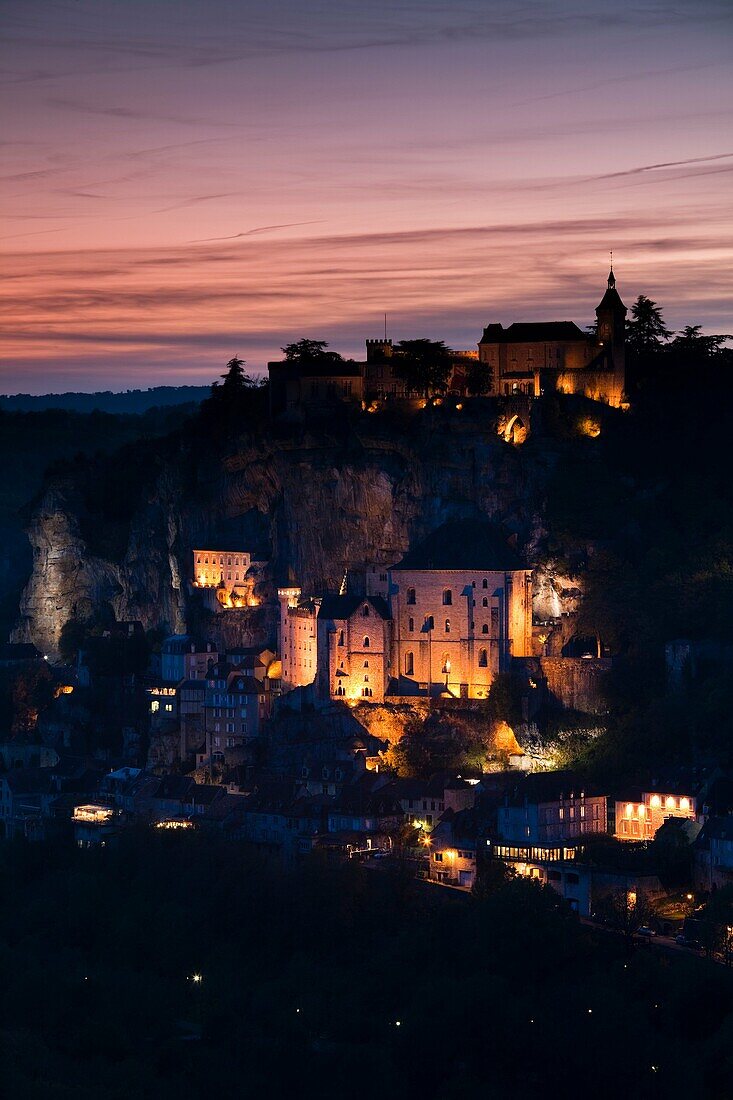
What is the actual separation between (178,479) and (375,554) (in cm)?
1242

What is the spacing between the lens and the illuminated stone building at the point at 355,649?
326 ft

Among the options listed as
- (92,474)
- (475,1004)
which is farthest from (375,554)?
(475,1004)

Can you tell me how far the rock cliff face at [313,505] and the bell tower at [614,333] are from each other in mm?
6416

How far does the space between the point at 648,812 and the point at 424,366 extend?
25.9 meters

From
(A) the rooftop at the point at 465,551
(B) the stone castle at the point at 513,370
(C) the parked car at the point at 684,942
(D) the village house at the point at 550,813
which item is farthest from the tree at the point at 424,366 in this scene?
(C) the parked car at the point at 684,942

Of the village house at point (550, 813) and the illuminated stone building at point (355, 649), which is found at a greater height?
the illuminated stone building at point (355, 649)

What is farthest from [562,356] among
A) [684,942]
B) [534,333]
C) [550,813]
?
[684,942]

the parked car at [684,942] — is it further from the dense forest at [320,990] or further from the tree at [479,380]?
the tree at [479,380]

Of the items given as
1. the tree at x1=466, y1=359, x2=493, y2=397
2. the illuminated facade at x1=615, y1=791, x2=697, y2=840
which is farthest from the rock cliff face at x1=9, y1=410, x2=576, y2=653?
the illuminated facade at x1=615, y1=791, x2=697, y2=840

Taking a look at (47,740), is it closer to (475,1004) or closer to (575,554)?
(575,554)

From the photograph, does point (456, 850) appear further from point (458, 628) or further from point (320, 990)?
point (458, 628)

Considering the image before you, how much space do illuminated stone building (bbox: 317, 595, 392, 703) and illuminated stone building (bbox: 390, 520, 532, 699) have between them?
63 cm

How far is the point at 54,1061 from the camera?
249ft

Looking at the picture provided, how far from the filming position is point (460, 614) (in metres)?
99.0
